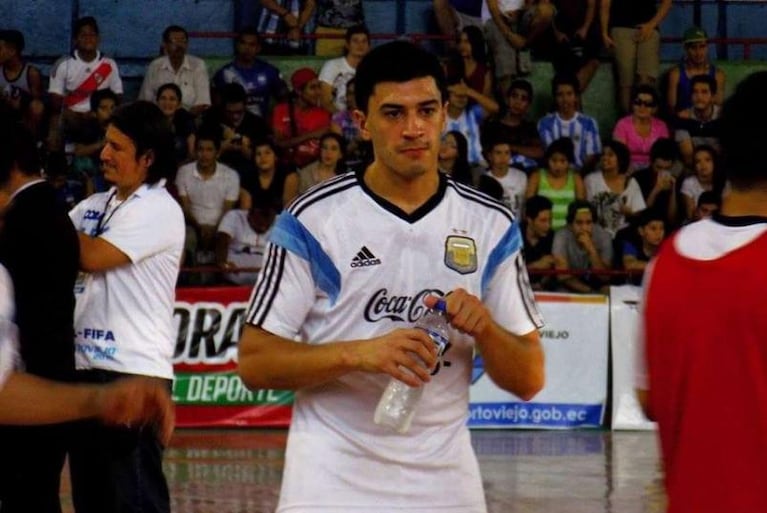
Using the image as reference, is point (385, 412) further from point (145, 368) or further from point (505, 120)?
point (505, 120)

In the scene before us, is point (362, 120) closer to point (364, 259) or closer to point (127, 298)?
point (364, 259)

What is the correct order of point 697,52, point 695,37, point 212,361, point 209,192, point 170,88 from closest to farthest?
point 212,361
point 209,192
point 170,88
point 695,37
point 697,52

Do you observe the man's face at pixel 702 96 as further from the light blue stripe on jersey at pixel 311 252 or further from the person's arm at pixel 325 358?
the person's arm at pixel 325 358

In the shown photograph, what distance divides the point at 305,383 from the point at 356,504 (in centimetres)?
40

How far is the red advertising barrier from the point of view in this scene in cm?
1553

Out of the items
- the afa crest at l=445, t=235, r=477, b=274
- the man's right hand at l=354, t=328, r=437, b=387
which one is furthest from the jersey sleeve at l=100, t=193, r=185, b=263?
the man's right hand at l=354, t=328, r=437, b=387

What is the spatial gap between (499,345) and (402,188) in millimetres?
582

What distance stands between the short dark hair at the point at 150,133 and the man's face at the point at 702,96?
41.1ft

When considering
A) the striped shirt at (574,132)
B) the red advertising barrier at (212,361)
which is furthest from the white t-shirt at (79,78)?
the striped shirt at (574,132)

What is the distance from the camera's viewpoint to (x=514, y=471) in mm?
12492

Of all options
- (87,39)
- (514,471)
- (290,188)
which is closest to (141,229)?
(514,471)

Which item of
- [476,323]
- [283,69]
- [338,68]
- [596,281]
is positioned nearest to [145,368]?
[476,323]

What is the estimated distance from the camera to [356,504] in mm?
4590

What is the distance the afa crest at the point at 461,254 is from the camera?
4.67 metres
